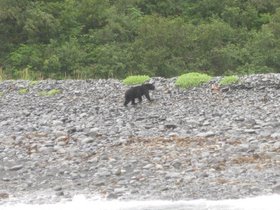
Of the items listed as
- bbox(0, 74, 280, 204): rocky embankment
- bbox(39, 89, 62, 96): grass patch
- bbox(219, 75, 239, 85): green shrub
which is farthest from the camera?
bbox(39, 89, 62, 96): grass patch

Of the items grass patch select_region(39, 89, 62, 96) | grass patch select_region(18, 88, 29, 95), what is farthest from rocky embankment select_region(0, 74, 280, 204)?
grass patch select_region(18, 88, 29, 95)

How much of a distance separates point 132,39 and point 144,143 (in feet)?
74.7

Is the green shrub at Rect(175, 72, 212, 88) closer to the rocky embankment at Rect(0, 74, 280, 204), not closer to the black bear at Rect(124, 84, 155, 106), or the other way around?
the rocky embankment at Rect(0, 74, 280, 204)

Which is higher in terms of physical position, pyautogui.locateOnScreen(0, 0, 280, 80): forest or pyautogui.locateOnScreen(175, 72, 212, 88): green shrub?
pyautogui.locateOnScreen(0, 0, 280, 80): forest

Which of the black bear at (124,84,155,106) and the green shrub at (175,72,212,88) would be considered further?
the green shrub at (175,72,212,88)

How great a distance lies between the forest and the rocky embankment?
11.1m

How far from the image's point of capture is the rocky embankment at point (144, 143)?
9312 millimetres

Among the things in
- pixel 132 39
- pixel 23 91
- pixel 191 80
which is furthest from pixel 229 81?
pixel 132 39

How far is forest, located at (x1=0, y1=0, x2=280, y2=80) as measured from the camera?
29969 millimetres

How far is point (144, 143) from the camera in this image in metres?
12.0

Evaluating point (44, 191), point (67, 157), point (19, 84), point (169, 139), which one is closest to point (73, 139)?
point (67, 157)

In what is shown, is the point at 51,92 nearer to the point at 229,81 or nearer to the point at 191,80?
the point at 191,80

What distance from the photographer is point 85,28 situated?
3641 cm

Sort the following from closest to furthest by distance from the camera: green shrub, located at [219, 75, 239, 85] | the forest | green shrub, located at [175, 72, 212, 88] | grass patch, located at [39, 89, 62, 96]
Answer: green shrub, located at [219, 75, 239, 85] → green shrub, located at [175, 72, 212, 88] → grass patch, located at [39, 89, 62, 96] → the forest
